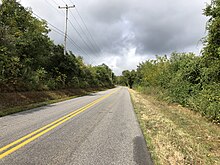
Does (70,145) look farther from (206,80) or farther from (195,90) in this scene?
(195,90)

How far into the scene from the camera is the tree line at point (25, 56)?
1633 cm

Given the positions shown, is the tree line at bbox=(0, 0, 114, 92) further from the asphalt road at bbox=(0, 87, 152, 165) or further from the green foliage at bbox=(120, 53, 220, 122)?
the green foliage at bbox=(120, 53, 220, 122)

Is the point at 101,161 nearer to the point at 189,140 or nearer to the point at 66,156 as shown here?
the point at 66,156

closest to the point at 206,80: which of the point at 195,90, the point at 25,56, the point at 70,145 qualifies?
the point at 195,90

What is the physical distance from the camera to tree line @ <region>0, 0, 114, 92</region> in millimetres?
16325

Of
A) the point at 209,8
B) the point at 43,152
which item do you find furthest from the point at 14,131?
the point at 209,8

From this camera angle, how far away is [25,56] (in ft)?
67.2

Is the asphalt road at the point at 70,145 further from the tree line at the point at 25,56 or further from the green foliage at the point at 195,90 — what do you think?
the tree line at the point at 25,56

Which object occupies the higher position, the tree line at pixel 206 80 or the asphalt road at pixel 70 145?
the tree line at pixel 206 80

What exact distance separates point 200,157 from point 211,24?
9405mm

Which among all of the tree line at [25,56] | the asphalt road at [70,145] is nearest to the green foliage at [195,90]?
the asphalt road at [70,145]

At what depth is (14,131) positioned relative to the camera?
21.1ft

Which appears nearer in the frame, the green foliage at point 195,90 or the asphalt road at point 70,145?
the asphalt road at point 70,145

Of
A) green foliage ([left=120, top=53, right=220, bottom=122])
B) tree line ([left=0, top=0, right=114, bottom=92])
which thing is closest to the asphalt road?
green foliage ([left=120, top=53, right=220, bottom=122])
